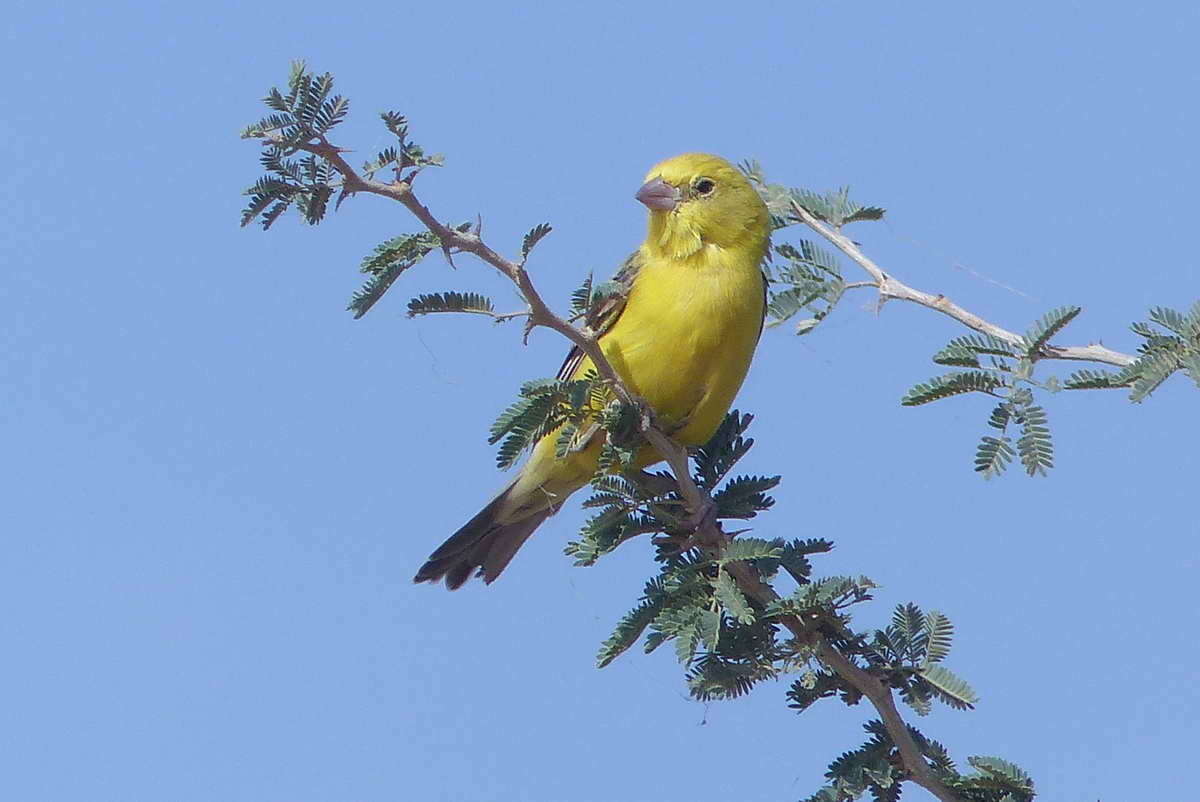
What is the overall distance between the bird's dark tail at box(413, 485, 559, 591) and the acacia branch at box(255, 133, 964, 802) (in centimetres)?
168

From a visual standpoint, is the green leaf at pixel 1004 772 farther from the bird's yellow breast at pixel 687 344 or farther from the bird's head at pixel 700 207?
the bird's head at pixel 700 207

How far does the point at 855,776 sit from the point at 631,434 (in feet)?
5.27

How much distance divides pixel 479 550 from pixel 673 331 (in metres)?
1.70

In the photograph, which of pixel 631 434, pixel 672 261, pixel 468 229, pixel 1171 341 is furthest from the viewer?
Answer: pixel 672 261

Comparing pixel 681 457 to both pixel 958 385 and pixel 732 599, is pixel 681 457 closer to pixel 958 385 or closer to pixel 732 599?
pixel 732 599

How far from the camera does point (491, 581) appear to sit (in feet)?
23.0

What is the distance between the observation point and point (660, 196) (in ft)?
21.3

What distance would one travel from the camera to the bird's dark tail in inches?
275

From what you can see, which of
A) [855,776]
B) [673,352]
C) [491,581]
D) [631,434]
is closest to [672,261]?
[673,352]

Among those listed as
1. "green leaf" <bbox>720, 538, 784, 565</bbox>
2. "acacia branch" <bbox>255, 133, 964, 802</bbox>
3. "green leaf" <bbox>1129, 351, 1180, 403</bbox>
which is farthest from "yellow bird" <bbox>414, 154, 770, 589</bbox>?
"green leaf" <bbox>1129, 351, 1180, 403</bbox>

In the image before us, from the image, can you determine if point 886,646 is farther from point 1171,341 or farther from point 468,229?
point 468,229

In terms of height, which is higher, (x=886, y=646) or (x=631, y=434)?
(x=631, y=434)

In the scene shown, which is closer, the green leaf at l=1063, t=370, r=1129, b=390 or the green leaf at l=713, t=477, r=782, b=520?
the green leaf at l=1063, t=370, r=1129, b=390

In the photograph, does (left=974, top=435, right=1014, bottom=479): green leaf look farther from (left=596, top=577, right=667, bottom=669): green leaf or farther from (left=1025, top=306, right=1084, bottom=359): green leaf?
(left=596, top=577, right=667, bottom=669): green leaf
